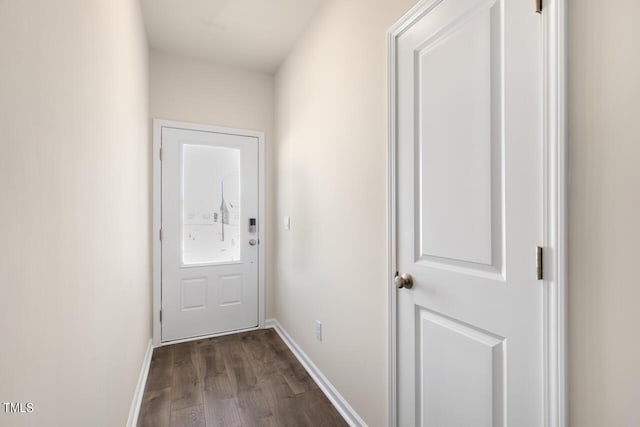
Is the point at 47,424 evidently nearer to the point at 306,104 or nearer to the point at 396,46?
the point at 396,46

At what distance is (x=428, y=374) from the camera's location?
1.25 m

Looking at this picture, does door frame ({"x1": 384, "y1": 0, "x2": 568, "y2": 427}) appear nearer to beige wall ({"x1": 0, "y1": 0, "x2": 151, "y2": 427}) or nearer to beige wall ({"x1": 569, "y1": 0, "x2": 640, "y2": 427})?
beige wall ({"x1": 569, "y1": 0, "x2": 640, "y2": 427})

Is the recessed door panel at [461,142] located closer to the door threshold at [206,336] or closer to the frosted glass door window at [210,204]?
the frosted glass door window at [210,204]

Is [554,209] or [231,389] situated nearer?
[554,209]

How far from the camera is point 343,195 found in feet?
6.11

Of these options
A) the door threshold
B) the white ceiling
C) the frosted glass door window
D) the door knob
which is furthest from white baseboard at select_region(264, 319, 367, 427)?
the white ceiling

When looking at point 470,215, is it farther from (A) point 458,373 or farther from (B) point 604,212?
(A) point 458,373

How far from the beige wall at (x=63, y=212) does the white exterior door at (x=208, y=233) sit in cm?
130

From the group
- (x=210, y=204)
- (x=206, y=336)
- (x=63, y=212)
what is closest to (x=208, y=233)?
(x=210, y=204)

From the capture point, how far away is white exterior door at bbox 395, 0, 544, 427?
2.88ft

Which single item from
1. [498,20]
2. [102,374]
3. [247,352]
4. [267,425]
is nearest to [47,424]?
[102,374]

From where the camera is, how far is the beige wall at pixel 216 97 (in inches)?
110

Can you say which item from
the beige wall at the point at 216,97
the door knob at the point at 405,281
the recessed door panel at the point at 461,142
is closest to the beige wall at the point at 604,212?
the recessed door panel at the point at 461,142

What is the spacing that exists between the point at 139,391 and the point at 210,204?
1.65m
